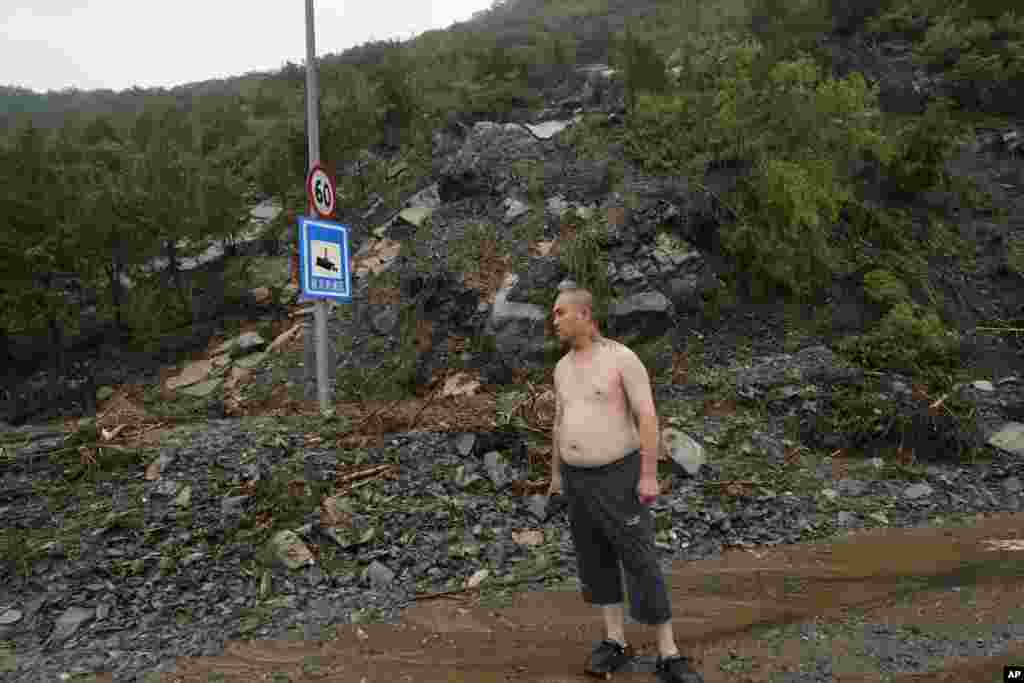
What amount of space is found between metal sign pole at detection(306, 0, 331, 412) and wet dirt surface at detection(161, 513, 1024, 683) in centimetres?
357

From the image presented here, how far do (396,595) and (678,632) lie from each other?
1877 mm

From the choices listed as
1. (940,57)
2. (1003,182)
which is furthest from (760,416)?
(940,57)

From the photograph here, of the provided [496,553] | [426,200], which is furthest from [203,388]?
[496,553]

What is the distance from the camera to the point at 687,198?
418 inches

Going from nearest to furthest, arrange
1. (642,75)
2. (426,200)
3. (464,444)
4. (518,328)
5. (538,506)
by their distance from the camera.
A: (538,506) → (464,444) → (518,328) → (426,200) → (642,75)

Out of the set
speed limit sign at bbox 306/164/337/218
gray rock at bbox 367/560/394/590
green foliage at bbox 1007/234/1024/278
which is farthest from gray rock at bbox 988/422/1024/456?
speed limit sign at bbox 306/164/337/218

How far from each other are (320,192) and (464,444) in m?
3.42

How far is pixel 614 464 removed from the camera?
9.65ft

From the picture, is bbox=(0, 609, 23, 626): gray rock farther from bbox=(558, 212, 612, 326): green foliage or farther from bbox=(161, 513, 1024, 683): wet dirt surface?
bbox=(558, 212, 612, 326): green foliage

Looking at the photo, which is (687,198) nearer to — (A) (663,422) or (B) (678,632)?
(A) (663,422)

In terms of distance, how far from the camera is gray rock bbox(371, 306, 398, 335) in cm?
1121

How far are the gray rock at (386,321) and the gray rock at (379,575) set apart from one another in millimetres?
6849

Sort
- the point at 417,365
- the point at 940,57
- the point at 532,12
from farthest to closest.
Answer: the point at 532,12 < the point at 940,57 < the point at 417,365

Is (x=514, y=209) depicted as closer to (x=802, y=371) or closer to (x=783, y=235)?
(x=783, y=235)
